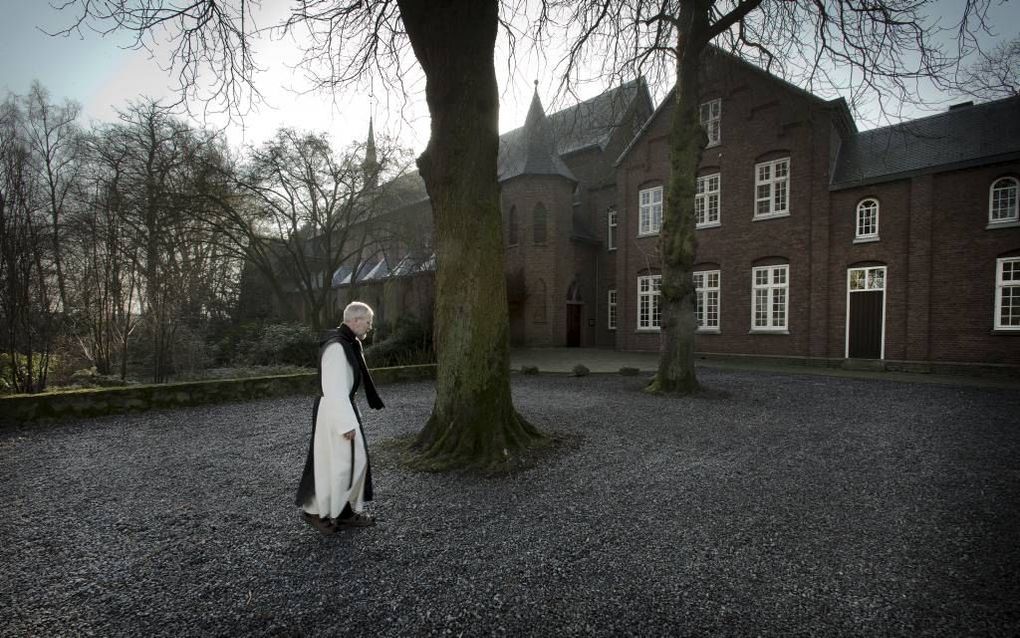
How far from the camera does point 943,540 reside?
12.0 ft

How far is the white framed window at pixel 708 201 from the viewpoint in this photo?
2060 cm

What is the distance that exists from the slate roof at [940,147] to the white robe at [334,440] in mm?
16814

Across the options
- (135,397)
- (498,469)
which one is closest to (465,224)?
(498,469)

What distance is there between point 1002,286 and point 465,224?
58.7 ft

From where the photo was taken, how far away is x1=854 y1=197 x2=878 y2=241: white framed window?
55.4ft

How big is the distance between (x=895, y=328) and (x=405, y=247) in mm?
19120

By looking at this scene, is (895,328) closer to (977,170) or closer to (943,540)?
(977,170)

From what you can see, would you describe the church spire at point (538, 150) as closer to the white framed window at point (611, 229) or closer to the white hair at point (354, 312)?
the white framed window at point (611, 229)

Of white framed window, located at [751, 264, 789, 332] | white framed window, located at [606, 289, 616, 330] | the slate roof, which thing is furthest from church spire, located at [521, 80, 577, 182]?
the slate roof

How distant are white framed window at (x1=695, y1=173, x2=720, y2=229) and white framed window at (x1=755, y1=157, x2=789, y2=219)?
1654mm

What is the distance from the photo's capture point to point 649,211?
74.8 ft

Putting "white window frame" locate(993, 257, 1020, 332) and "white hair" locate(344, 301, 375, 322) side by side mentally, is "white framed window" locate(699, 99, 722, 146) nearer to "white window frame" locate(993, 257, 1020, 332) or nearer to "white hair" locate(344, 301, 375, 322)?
"white window frame" locate(993, 257, 1020, 332)

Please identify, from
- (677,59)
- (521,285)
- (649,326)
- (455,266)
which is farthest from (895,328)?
(455,266)

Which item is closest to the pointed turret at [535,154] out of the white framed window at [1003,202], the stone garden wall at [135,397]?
the white framed window at [1003,202]
